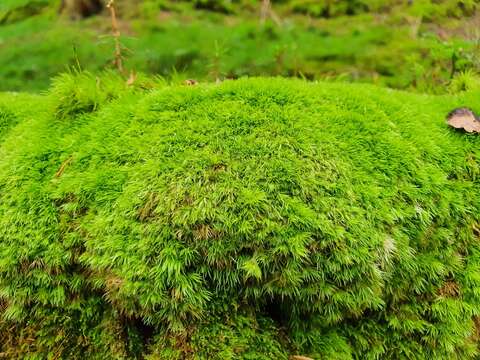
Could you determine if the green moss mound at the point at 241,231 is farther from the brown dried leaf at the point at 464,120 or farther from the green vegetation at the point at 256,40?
the green vegetation at the point at 256,40

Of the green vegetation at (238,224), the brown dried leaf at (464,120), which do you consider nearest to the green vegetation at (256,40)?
the brown dried leaf at (464,120)

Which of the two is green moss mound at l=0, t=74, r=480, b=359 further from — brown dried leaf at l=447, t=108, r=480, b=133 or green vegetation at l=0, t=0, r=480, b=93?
green vegetation at l=0, t=0, r=480, b=93

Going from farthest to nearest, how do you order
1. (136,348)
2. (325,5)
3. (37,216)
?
(325,5) < (37,216) < (136,348)

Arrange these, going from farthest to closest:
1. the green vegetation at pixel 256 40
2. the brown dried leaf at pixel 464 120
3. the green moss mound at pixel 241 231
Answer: the green vegetation at pixel 256 40, the brown dried leaf at pixel 464 120, the green moss mound at pixel 241 231

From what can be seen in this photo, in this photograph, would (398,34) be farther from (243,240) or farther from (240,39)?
(243,240)

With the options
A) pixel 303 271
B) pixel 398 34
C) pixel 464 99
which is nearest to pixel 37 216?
pixel 303 271
